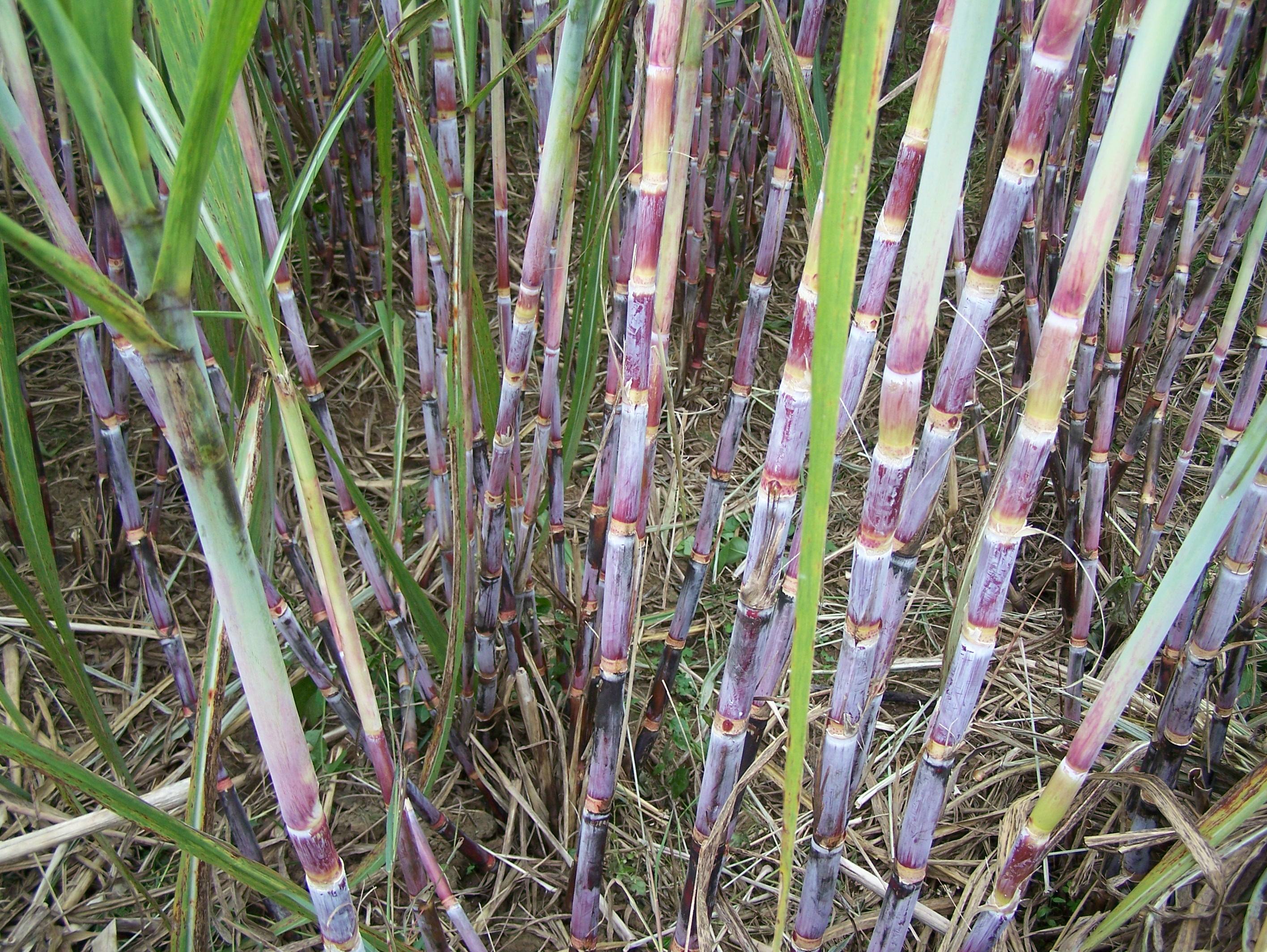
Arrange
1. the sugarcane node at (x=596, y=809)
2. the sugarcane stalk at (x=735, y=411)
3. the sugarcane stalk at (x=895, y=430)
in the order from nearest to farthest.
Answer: the sugarcane stalk at (x=895, y=430)
the sugarcane node at (x=596, y=809)
the sugarcane stalk at (x=735, y=411)

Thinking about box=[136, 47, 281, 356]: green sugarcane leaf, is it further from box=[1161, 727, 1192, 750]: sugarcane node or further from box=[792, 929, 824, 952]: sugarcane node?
box=[1161, 727, 1192, 750]: sugarcane node

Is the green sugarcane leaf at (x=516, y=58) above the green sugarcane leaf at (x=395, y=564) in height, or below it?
Answer: above

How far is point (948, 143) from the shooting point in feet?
1.22

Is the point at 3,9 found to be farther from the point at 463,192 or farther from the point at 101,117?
the point at 463,192

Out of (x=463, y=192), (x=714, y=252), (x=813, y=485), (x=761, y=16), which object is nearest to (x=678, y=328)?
(x=714, y=252)

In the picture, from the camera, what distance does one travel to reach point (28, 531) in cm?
69

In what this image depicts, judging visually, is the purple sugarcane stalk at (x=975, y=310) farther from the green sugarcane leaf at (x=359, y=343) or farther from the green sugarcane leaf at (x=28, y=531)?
the green sugarcane leaf at (x=359, y=343)

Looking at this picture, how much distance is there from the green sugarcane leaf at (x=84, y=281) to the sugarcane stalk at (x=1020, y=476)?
1.21ft

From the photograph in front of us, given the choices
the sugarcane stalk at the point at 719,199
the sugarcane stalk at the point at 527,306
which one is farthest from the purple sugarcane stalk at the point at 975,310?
the sugarcane stalk at the point at 719,199

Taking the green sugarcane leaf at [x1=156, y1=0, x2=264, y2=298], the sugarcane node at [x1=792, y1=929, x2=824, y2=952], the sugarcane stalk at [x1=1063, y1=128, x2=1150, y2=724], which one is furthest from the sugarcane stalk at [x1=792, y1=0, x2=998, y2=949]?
the sugarcane stalk at [x1=1063, y1=128, x2=1150, y2=724]

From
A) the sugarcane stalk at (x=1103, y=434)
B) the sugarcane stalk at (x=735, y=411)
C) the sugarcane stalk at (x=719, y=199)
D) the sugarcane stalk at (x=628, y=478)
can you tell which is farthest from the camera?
the sugarcane stalk at (x=719, y=199)

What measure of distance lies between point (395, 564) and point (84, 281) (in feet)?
1.65

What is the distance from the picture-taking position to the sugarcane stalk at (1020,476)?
0.35 meters

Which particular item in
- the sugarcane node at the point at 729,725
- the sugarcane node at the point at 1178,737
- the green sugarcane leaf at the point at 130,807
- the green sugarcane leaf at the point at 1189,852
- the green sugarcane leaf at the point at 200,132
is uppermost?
the green sugarcane leaf at the point at 200,132
